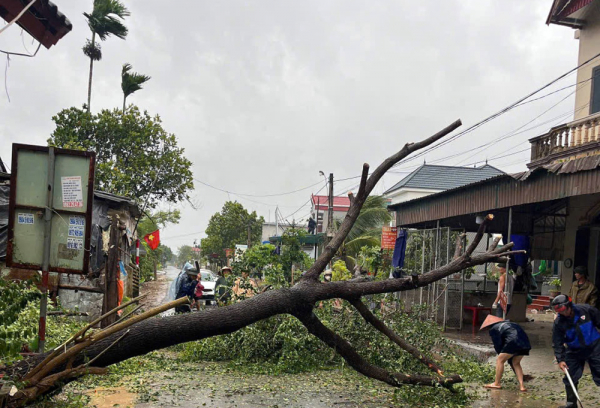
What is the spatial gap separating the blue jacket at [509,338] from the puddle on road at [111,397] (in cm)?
522

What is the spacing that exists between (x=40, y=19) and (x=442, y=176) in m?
34.6

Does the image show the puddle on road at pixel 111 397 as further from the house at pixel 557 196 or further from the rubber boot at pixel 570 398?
the house at pixel 557 196

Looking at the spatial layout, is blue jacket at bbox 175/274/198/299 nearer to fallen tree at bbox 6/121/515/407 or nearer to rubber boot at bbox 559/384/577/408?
fallen tree at bbox 6/121/515/407

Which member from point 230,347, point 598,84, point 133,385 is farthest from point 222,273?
point 598,84

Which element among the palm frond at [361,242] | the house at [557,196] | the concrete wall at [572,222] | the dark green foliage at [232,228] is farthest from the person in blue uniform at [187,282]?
the dark green foliage at [232,228]

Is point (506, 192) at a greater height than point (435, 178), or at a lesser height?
lesser

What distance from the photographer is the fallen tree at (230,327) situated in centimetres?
456

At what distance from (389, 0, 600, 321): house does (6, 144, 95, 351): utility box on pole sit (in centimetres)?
736

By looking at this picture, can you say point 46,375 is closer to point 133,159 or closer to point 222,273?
point 222,273

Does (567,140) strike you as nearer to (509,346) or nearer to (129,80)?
(509,346)

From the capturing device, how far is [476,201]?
12.4 metres

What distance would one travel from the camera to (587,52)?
14.0m

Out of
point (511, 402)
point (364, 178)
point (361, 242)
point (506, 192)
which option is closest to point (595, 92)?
point (506, 192)

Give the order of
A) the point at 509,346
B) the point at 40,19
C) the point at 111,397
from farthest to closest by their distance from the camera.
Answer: the point at 509,346, the point at 40,19, the point at 111,397
